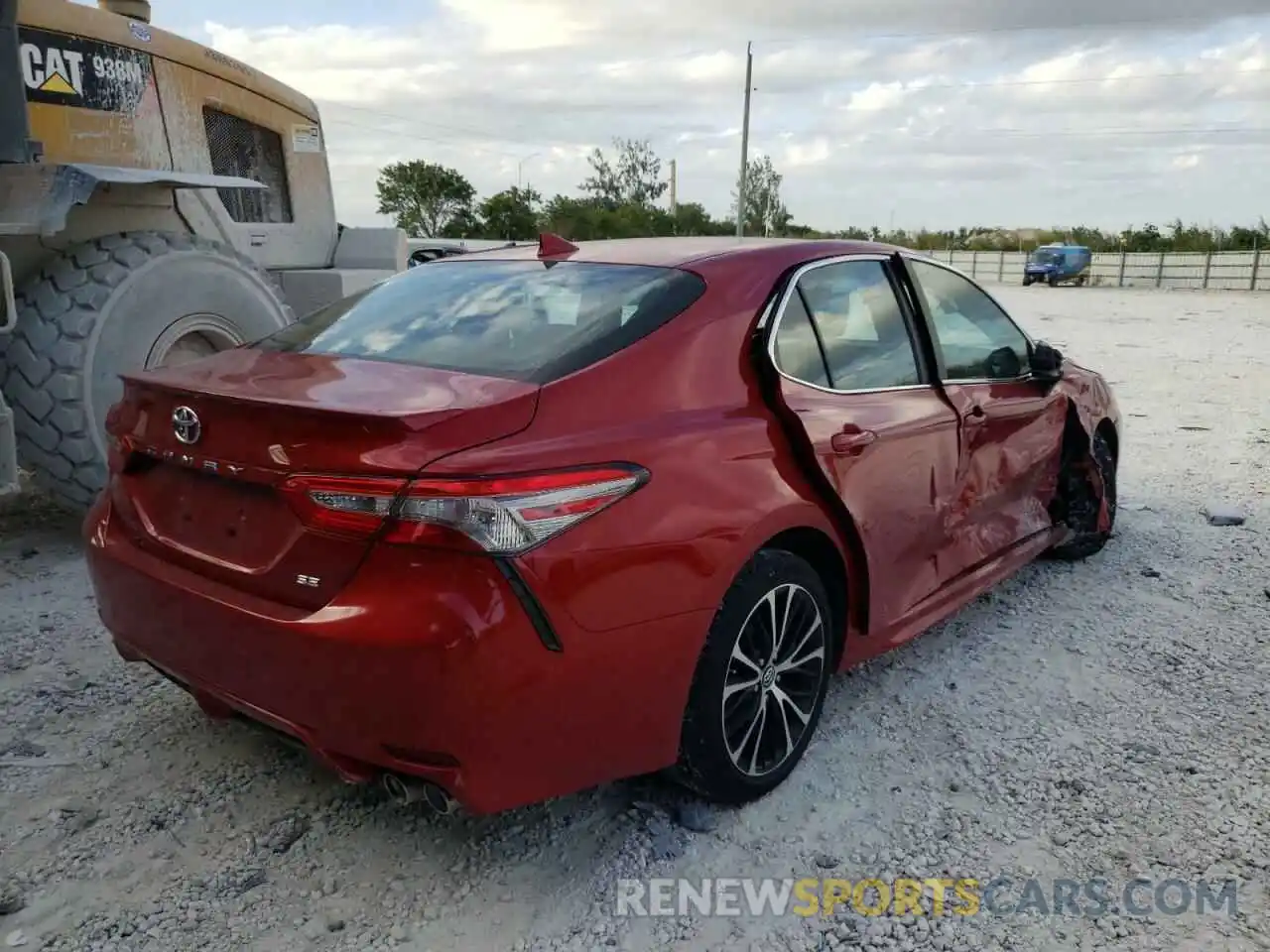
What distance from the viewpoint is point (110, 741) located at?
3172 millimetres

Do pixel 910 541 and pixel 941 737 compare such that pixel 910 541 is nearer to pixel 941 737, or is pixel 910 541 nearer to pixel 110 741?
pixel 941 737

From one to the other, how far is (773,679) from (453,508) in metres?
1.18

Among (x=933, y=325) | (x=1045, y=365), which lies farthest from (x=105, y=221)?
(x=1045, y=365)

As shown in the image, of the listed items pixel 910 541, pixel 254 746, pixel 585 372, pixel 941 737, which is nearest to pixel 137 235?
pixel 254 746

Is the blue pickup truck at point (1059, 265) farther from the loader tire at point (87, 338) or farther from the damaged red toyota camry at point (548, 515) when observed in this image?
the loader tire at point (87, 338)

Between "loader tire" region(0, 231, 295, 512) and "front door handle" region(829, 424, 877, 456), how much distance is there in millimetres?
3210

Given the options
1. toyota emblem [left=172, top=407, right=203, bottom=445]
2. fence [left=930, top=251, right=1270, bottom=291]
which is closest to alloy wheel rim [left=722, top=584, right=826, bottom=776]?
toyota emblem [left=172, top=407, right=203, bottom=445]

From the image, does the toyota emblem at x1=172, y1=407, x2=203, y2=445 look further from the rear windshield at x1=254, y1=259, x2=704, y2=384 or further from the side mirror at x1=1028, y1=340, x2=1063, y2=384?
the side mirror at x1=1028, y1=340, x2=1063, y2=384

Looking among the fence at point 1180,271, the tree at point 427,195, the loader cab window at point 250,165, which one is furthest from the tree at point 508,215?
the loader cab window at point 250,165

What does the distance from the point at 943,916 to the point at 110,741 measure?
8.31ft

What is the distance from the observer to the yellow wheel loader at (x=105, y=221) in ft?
14.0

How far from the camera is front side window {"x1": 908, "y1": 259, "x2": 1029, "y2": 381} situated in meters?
3.75

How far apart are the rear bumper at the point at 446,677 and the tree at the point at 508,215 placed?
4303 cm

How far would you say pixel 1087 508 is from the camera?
15.8 feet
